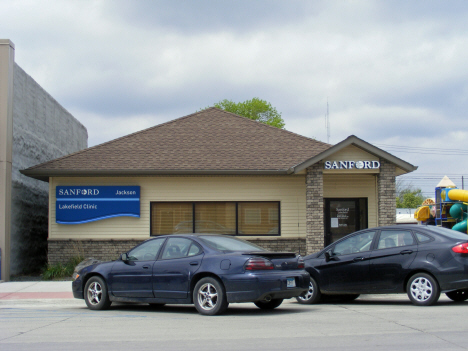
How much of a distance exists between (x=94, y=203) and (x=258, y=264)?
31.6 ft

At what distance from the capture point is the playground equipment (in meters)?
19.7

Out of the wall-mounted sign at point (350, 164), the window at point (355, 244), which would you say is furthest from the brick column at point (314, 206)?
the window at point (355, 244)

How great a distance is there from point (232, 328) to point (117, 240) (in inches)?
403

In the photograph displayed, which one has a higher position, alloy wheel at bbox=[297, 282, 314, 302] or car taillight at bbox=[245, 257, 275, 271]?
car taillight at bbox=[245, 257, 275, 271]

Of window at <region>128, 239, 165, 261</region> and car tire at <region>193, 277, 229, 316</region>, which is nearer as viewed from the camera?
car tire at <region>193, 277, 229, 316</region>

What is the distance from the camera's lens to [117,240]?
17.8m

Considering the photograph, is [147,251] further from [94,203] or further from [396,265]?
[94,203]

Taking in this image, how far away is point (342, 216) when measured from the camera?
18859mm

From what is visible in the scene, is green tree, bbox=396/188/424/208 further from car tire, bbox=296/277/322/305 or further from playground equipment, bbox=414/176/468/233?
car tire, bbox=296/277/322/305

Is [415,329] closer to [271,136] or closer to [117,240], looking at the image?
[117,240]

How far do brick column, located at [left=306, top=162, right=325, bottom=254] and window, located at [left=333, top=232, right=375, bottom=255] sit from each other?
5.87 meters

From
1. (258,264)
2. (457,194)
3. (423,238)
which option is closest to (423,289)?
(423,238)

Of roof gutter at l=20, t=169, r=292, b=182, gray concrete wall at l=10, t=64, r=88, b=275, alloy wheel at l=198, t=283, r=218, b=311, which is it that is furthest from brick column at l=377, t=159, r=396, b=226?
gray concrete wall at l=10, t=64, r=88, b=275

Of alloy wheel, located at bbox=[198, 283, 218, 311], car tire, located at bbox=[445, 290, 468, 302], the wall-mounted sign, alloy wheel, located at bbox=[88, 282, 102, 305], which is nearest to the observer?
alloy wheel, located at bbox=[198, 283, 218, 311]
